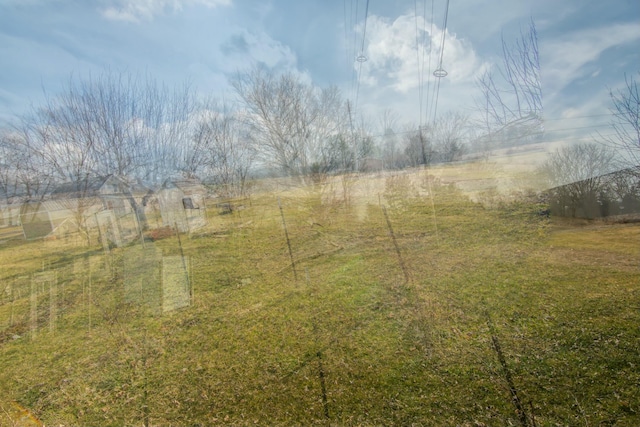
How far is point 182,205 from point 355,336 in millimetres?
5641

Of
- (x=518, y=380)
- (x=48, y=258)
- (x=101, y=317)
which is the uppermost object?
(x=48, y=258)

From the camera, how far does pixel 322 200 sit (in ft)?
27.8

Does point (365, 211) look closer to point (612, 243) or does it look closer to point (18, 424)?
point (612, 243)

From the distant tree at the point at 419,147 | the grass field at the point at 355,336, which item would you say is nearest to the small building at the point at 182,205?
the grass field at the point at 355,336

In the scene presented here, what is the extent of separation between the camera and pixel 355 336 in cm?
249

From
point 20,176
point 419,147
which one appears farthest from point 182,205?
point 419,147

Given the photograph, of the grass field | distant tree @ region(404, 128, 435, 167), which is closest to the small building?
the grass field

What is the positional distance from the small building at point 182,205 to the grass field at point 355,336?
4.63ft

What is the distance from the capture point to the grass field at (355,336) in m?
1.78

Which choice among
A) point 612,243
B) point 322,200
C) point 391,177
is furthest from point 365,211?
point 612,243

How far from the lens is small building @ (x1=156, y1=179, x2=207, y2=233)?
6312 millimetres

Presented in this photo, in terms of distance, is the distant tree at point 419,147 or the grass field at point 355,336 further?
the distant tree at point 419,147

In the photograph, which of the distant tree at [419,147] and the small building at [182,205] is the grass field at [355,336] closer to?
the small building at [182,205]

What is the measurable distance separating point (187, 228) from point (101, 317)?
310 centimetres
